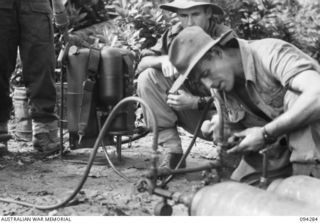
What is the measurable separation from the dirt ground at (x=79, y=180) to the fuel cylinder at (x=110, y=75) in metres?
0.58

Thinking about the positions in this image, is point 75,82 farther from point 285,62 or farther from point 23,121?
point 285,62

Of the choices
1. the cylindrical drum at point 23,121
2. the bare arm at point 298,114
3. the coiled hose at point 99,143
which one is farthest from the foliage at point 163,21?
the coiled hose at point 99,143

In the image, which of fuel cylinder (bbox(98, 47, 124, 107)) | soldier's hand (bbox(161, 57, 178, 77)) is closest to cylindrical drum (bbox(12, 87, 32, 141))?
fuel cylinder (bbox(98, 47, 124, 107))

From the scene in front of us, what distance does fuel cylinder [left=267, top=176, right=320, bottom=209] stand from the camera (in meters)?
2.58

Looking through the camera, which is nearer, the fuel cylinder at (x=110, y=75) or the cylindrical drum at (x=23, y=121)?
the fuel cylinder at (x=110, y=75)

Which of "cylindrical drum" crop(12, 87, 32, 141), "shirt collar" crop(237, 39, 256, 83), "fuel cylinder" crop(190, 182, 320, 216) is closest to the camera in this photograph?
"fuel cylinder" crop(190, 182, 320, 216)

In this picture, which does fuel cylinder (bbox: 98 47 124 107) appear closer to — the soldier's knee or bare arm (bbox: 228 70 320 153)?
the soldier's knee

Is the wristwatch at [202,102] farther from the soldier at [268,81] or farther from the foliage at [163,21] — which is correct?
the foliage at [163,21]

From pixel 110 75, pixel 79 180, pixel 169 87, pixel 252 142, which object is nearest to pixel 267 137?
pixel 252 142

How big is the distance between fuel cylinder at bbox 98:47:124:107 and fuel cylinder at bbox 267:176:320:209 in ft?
Answer: 6.22

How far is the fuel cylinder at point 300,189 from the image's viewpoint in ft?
8.46

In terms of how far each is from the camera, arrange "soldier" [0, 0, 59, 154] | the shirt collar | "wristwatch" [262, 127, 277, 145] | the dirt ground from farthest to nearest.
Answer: "soldier" [0, 0, 59, 154] → the dirt ground → the shirt collar → "wristwatch" [262, 127, 277, 145]

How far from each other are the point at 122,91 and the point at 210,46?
1630 mm

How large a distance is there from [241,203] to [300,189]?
392 mm
